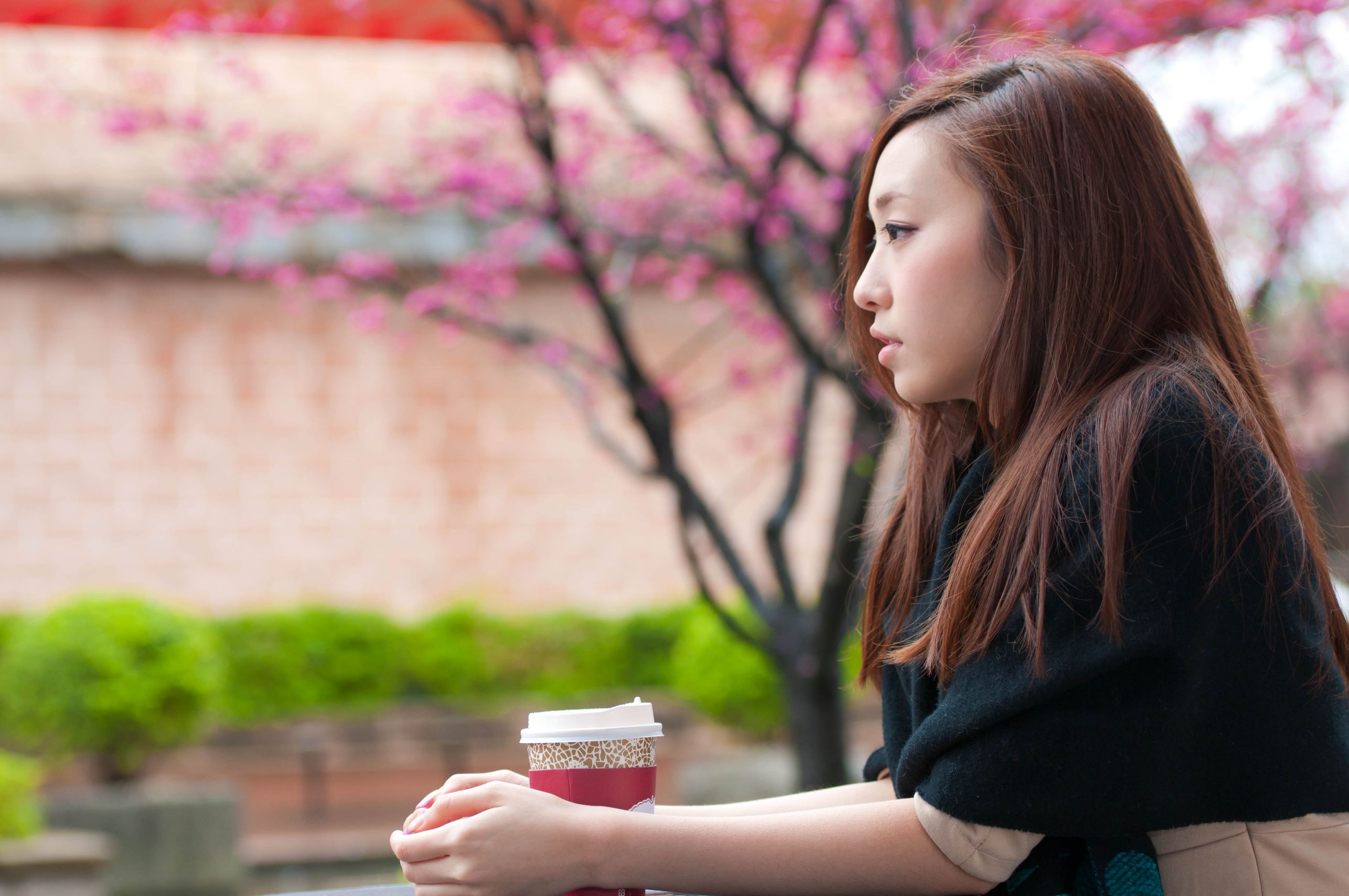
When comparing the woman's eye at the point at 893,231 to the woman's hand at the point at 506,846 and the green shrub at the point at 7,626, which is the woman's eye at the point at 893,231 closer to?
the woman's hand at the point at 506,846

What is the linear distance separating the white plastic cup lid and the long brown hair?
0.83 ft

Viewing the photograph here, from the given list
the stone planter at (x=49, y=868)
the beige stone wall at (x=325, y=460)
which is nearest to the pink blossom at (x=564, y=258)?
the stone planter at (x=49, y=868)

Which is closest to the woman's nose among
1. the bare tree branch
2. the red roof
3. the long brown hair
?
the long brown hair

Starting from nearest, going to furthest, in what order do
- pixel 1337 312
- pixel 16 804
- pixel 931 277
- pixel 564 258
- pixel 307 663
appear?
pixel 931 277 → pixel 564 258 → pixel 16 804 → pixel 1337 312 → pixel 307 663

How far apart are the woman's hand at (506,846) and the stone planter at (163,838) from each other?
5.85m

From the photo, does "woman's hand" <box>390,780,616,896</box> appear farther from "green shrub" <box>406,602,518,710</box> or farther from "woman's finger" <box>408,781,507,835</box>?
"green shrub" <box>406,602,518,710</box>

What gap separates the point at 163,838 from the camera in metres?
6.25

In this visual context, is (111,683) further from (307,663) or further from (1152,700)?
(1152,700)

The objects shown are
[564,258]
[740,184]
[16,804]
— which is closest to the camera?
[740,184]

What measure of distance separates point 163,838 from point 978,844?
6116 millimetres

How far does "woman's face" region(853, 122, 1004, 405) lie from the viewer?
1198 millimetres

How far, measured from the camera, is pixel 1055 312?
3.80 ft

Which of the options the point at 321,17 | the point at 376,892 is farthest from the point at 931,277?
the point at 321,17

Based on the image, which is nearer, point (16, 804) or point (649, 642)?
point (16, 804)
